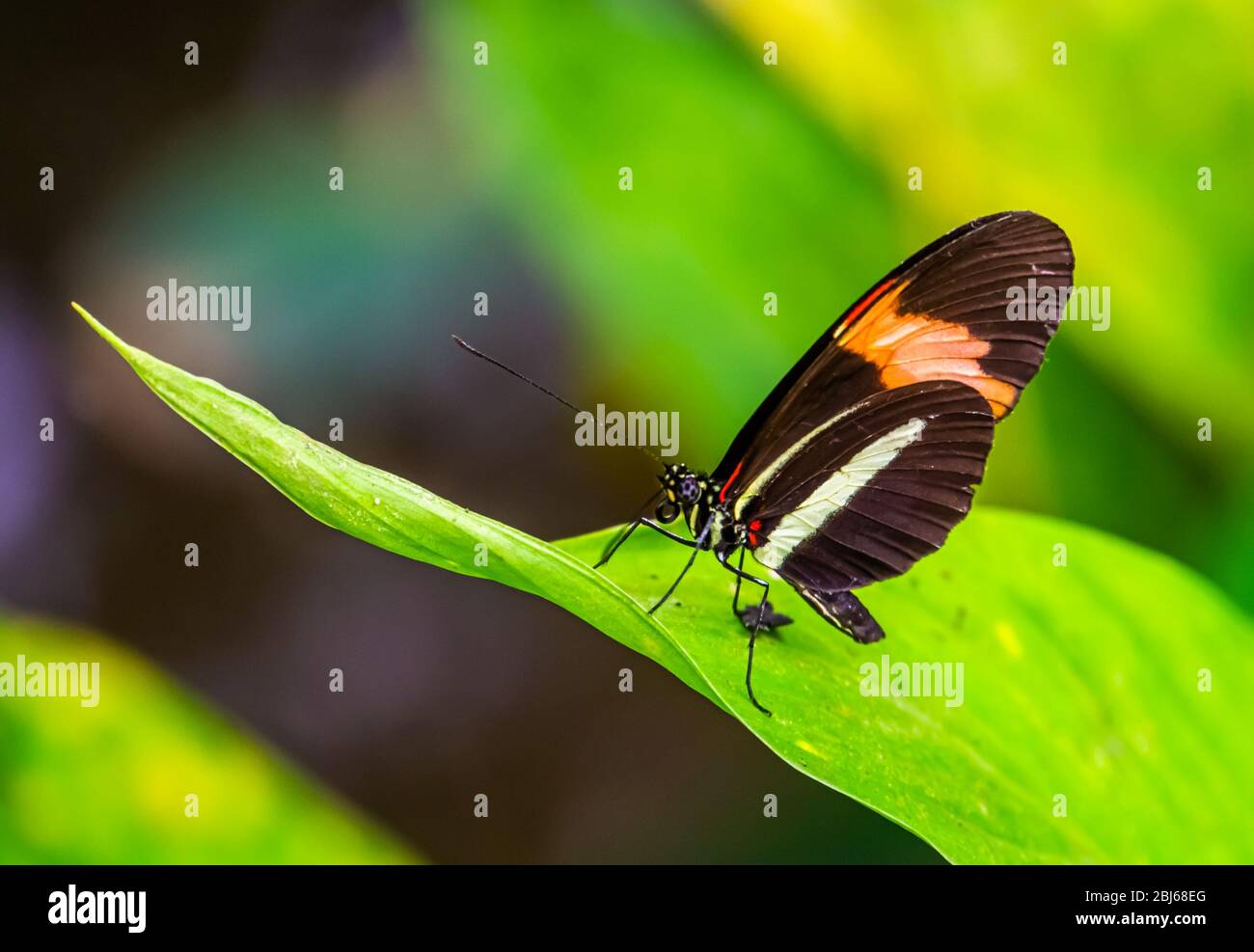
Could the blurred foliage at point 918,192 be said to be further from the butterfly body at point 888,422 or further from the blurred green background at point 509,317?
the butterfly body at point 888,422

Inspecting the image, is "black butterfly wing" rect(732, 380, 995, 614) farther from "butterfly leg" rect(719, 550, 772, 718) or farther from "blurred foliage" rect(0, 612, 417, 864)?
"blurred foliage" rect(0, 612, 417, 864)

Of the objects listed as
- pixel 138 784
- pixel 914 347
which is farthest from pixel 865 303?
pixel 138 784

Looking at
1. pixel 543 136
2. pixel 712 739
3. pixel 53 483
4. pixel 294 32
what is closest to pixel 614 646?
pixel 712 739

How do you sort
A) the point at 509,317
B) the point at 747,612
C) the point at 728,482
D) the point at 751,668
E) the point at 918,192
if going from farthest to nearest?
the point at 509,317, the point at 918,192, the point at 728,482, the point at 747,612, the point at 751,668

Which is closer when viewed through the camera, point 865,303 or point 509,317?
point 865,303

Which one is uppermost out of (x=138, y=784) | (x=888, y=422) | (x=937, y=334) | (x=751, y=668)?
(x=937, y=334)

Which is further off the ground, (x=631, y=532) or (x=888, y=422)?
(x=888, y=422)

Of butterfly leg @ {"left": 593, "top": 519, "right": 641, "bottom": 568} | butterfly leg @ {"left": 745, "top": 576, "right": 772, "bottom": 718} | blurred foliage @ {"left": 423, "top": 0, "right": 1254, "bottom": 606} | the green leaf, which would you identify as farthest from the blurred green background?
butterfly leg @ {"left": 745, "top": 576, "right": 772, "bottom": 718}

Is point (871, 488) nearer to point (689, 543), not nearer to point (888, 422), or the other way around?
point (888, 422)
